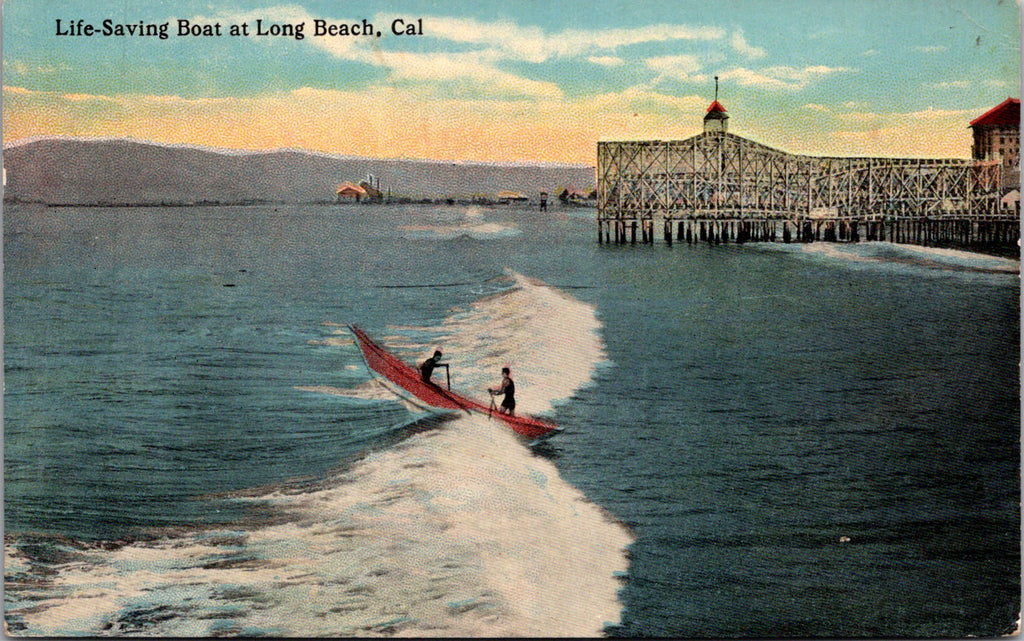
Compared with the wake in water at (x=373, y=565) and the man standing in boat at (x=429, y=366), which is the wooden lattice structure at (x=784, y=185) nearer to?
the man standing in boat at (x=429, y=366)

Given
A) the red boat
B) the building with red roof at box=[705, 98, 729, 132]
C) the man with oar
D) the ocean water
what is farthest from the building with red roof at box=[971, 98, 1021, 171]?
the man with oar

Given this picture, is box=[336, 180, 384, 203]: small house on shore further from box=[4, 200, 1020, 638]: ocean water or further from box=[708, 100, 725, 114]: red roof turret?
box=[708, 100, 725, 114]: red roof turret

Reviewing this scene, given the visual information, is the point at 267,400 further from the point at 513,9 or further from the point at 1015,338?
the point at 1015,338

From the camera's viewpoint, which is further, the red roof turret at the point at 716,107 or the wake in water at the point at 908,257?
the wake in water at the point at 908,257

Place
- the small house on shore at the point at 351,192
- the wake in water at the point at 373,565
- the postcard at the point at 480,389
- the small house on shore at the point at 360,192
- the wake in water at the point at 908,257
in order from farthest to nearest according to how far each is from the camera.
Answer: the wake in water at the point at 908,257
the small house on shore at the point at 351,192
the small house on shore at the point at 360,192
the postcard at the point at 480,389
the wake in water at the point at 373,565

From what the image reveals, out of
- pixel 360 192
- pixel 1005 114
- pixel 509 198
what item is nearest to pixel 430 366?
pixel 360 192

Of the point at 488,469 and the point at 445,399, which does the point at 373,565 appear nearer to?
the point at 488,469

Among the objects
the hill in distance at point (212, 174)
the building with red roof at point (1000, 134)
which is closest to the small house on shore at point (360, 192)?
the hill in distance at point (212, 174)
